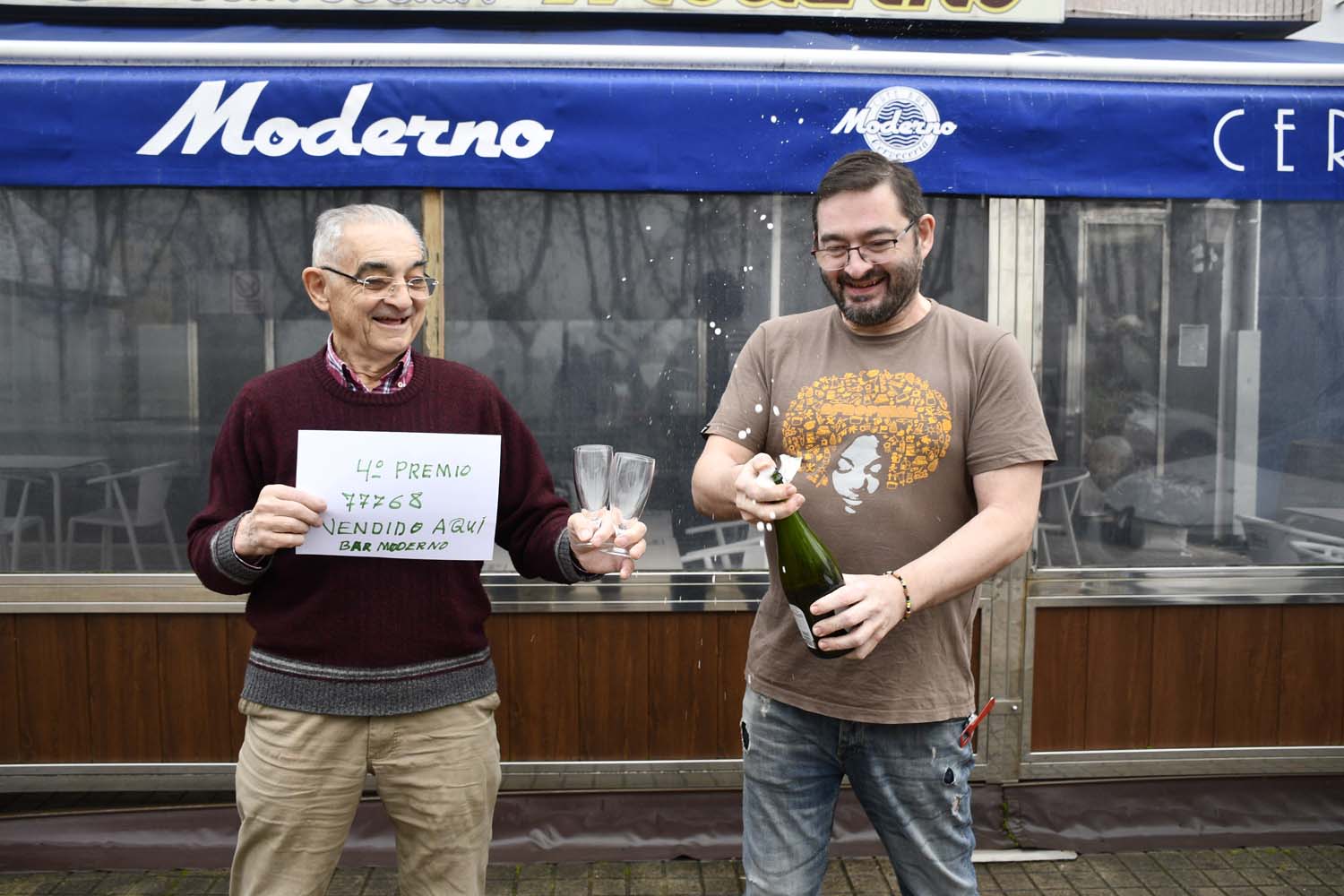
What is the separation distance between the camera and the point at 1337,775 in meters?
4.12

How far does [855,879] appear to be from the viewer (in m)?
3.75

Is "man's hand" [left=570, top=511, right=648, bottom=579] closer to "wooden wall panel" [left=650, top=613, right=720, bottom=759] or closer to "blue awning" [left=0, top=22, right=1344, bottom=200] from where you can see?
"wooden wall panel" [left=650, top=613, right=720, bottom=759]

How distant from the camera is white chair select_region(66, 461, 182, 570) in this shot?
3.90 metres

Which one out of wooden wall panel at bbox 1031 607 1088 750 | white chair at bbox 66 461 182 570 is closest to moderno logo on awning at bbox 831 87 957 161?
wooden wall panel at bbox 1031 607 1088 750

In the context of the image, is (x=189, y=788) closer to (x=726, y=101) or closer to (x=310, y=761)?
(x=310, y=761)

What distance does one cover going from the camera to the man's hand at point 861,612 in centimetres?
193

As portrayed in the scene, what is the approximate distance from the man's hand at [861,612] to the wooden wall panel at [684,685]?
79.6 inches

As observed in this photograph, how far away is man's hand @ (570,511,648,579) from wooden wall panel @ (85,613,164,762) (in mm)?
2457

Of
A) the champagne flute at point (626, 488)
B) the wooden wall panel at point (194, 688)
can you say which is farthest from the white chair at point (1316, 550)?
the wooden wall panel at point (194, 688)

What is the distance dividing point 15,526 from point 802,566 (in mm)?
3193

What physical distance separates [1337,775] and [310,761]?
3.94 meters

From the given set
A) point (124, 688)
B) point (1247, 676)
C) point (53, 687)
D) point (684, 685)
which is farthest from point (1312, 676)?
point (53, 687)

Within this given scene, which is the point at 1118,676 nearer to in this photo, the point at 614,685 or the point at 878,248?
the point at 614,685

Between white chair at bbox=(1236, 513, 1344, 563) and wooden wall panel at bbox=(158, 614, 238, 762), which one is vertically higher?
white chair at bbox=(1236, 513, 1344, 563)
